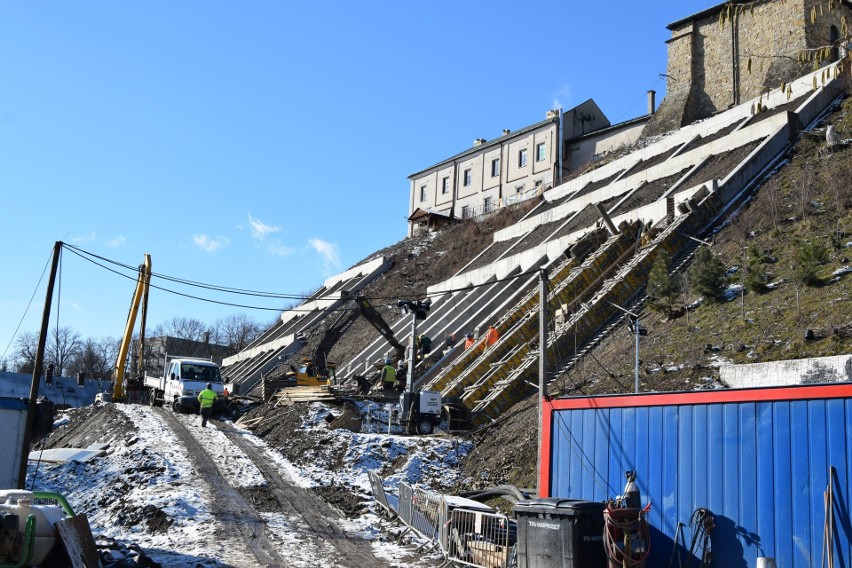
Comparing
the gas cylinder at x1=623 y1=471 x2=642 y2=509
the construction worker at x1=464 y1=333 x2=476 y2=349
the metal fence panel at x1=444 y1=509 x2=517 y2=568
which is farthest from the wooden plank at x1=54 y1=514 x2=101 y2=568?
the construction worker at x1=464 y1=333 x2=476 y2=349

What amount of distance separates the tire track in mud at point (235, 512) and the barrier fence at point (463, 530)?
8.21 ft

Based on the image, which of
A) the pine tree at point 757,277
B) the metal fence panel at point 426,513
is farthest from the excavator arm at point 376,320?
the metal fence panel at point 426,513

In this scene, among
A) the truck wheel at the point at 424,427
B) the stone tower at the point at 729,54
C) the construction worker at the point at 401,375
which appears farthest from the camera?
the stone tower at the point at 729,54

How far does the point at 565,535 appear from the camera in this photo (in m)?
10.2

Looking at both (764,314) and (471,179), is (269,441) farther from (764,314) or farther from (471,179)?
(471,179)

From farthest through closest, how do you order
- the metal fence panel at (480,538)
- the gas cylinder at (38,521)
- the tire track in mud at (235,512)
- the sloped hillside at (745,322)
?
1. the sloped hillside at (745,322)
2. the tire track in mud at (235,512)
3. the metal fence panel at (480,538)
4. the gas cylinder at (38,521)

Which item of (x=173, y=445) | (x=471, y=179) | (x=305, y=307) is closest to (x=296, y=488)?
(x=173, y=445)

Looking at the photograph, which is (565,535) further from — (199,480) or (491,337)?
(491,337)

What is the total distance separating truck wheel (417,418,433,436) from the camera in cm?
2253

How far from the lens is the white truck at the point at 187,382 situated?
28.5 meters

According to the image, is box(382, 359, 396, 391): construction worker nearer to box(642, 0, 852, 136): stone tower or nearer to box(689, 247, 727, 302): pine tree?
box(689, 247, 727, 302): pine tree

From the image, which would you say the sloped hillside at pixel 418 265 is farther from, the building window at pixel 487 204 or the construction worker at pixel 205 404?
the construction worker at pixel 205 404

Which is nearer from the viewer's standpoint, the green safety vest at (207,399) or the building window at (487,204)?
the green safety vest at (207,399)

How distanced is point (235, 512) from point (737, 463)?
31.6 ft
